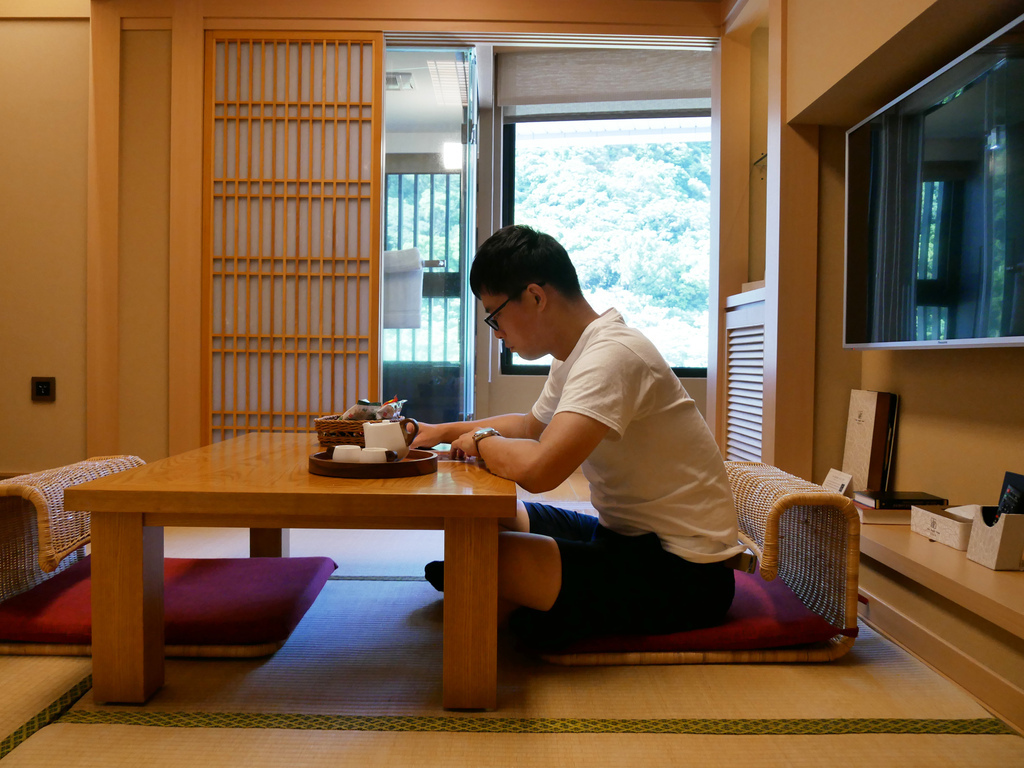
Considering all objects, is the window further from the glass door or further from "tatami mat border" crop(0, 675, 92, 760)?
"tatami mat border" crop(0, 675, 92, 760)

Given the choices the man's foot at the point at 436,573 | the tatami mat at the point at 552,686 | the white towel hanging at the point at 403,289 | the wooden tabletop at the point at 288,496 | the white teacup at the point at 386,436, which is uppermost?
the white towel hanging at the point at 403,289

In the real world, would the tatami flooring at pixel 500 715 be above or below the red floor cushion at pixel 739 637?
below

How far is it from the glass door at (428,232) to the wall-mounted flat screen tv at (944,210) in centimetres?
212

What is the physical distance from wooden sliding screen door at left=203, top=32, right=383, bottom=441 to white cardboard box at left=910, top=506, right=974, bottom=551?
2.45 metres

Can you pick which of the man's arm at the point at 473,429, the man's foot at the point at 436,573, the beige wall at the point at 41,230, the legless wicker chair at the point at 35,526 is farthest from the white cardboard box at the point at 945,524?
the beige wall at the point at 41,230

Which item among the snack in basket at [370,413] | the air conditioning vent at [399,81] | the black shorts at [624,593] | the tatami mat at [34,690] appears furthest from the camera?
the air conditioning vent at [399,81]

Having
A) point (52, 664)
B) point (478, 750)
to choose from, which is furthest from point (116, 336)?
point (478, 750)

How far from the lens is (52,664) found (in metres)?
1.61

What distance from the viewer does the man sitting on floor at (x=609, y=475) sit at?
1478mm

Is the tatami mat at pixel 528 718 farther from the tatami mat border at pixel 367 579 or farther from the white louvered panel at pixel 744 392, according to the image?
the white louvered panel at pixel 744 392

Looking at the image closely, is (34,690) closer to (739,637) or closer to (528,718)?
(528,718)

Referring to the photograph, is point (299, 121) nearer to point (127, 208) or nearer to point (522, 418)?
point (127, 208)

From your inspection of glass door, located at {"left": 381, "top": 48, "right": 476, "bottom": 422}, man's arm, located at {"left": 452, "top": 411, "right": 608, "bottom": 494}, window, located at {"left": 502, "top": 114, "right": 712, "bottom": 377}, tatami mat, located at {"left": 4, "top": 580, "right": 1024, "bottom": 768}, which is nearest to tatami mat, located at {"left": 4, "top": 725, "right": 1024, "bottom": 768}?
tatami mat, located at {"left": 4, "top": 580, "right": 1024, "bottom": 768}

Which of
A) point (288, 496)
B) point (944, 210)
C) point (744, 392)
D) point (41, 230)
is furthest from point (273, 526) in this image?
point (41, 230)
